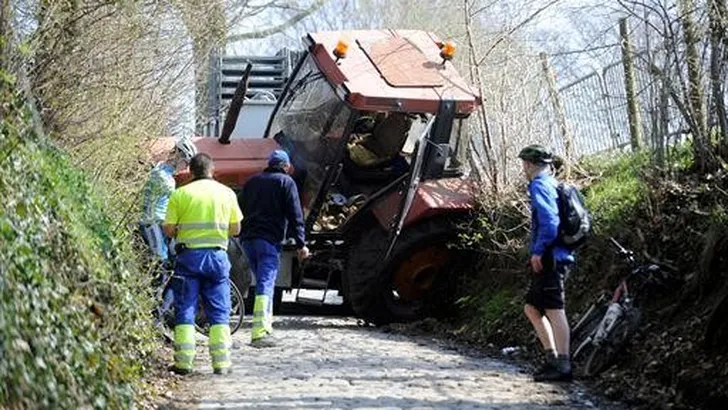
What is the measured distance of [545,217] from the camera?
10539mm

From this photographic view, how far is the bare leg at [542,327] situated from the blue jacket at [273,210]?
2899 mm

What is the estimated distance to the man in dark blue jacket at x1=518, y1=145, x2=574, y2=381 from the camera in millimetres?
10422

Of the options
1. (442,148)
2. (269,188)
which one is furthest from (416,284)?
(269,188)

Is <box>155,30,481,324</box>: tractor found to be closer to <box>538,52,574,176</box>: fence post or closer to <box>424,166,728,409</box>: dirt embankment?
<box>424,166,728,409</box>: dirt embankment

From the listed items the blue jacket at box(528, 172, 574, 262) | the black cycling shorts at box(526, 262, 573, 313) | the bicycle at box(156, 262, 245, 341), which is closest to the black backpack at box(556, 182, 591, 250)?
the blue jacket at box(528, 172, 574, 262)

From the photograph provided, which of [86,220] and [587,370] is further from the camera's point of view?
[587,370]

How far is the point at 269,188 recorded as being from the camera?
1296 cm

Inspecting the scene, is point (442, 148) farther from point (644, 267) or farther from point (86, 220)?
point (86, 220)

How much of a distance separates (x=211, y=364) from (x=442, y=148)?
4545 mm

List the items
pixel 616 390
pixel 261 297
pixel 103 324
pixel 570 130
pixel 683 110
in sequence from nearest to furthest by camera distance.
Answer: pixel 103 324, pixel 616 390, pixel 683 110, pixel 261 297, pixel 570 130

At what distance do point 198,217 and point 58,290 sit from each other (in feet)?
11.4

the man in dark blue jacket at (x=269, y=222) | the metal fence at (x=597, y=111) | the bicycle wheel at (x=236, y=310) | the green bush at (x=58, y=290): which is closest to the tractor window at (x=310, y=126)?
the man in dark blue jacket at (x=269, y=222)

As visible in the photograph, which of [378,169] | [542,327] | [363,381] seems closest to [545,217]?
[542,327]

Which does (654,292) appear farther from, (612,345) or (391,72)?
(391,72)
